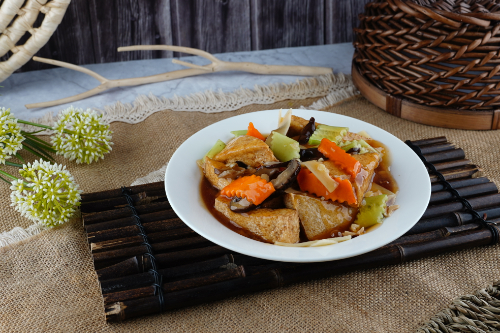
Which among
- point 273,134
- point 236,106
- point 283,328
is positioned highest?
point 273,134

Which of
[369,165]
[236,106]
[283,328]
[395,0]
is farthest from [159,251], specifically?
[395,0]

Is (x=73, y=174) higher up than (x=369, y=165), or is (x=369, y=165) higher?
(x=369, y=165)

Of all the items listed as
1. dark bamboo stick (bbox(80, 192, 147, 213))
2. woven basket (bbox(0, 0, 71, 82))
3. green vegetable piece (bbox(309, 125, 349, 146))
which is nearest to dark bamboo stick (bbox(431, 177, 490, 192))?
green vegetable piece (bbox(309, 125, 349, 146))

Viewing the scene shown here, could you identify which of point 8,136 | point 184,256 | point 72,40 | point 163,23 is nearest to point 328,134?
point 184,256

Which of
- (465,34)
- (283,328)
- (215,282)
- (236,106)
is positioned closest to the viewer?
(283,328)

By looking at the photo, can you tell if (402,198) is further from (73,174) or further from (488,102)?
(73,174)

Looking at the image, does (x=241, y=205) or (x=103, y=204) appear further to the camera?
(x=103, y=204)

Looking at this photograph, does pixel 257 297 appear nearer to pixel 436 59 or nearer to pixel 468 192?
pixel 468 192

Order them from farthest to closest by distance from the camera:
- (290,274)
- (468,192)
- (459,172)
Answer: (459,172) → (468,192) → (290,274)
